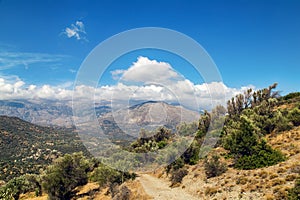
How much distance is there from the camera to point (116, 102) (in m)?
21.6

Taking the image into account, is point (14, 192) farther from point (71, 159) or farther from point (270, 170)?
point (270, 170)

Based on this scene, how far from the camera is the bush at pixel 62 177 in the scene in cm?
3828

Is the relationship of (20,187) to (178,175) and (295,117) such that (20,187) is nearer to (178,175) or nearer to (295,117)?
(178,175)

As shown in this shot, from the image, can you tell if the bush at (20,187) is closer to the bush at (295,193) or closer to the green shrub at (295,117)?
the bush at (295,193)

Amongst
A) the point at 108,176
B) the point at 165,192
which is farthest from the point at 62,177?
the point at 165,192

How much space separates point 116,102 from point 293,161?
68.1ft

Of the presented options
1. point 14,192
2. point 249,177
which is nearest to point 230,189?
point 249,177

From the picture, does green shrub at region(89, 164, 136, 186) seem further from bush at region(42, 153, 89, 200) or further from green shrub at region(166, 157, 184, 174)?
green shrub at region(166, 157, 184, 174)

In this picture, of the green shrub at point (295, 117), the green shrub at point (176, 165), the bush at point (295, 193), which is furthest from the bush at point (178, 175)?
the green shrub at point (295, 117)

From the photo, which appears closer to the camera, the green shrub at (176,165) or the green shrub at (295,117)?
the green shrub at (176,165)

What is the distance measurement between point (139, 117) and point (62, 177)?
21.0 metres

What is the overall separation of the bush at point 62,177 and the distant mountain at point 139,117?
19.0m

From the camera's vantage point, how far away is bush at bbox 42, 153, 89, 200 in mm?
38281

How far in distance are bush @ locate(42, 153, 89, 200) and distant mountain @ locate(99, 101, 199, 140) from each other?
62.2 feet
